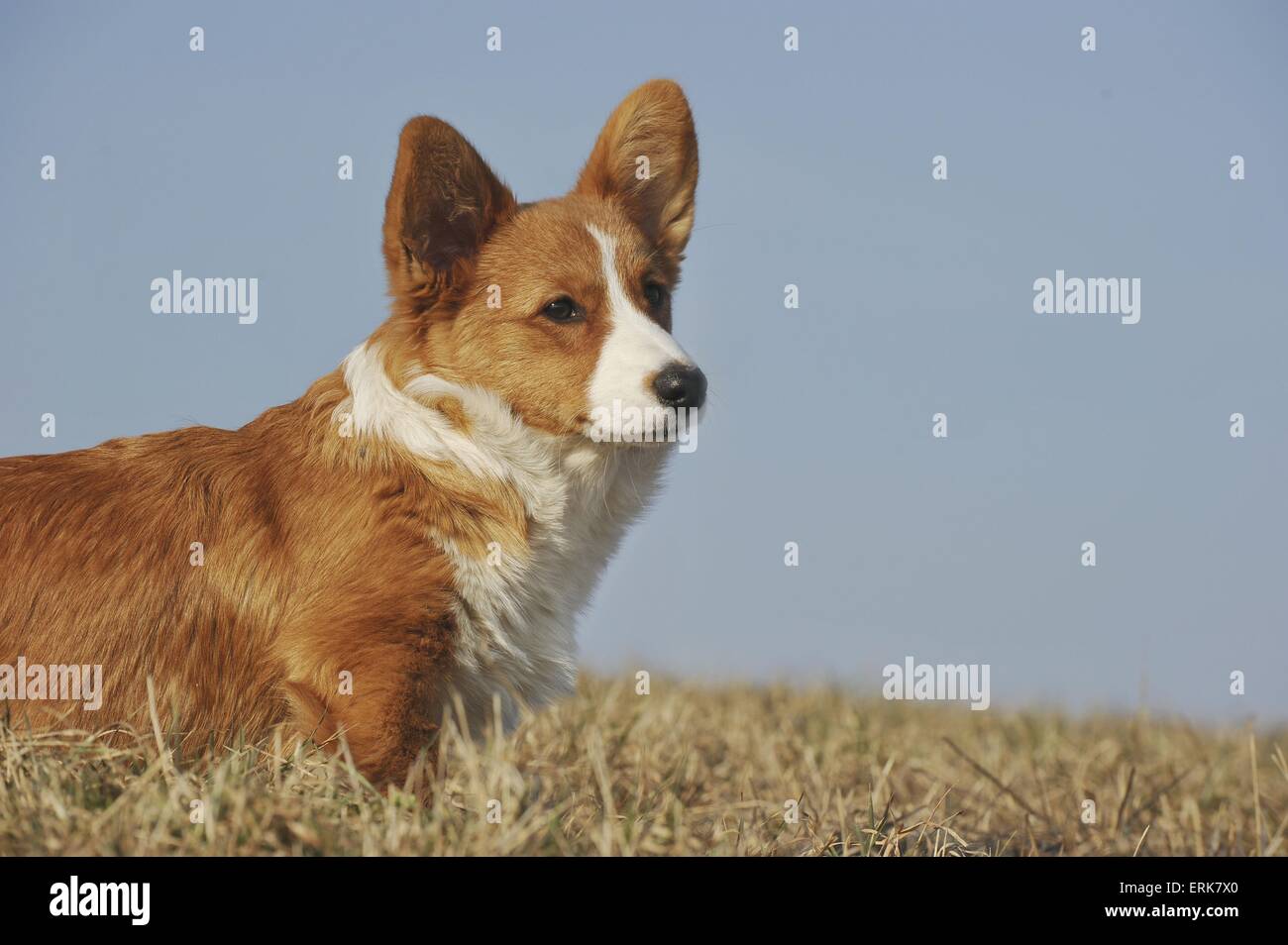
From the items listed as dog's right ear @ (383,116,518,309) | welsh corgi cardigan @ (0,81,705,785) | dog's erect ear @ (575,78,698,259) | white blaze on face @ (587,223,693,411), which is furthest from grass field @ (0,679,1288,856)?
dog's erect ear @ (575,78,698,259)

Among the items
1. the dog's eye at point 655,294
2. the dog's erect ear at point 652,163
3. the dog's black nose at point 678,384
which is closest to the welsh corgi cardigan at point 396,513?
the dog's black nose at point 678,384

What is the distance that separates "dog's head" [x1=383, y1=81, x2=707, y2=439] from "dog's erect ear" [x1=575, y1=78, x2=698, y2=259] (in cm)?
28

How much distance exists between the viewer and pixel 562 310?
15.6 ft

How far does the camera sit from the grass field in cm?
347

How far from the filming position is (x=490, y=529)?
4422 mm

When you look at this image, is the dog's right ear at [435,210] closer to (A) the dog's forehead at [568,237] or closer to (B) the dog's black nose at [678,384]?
(A) the dog's forehead at [568,237]

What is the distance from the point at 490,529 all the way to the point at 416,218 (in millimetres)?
1212

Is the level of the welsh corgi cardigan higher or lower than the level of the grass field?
higher

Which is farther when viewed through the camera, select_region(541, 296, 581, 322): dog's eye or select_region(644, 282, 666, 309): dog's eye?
select_region(644, 282, 666, 309): dog's eye

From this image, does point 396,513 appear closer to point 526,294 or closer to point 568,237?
point 526,294

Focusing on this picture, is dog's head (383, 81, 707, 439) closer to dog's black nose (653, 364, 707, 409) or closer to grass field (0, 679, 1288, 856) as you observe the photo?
dog's black nose (653, 364, 707, 409)

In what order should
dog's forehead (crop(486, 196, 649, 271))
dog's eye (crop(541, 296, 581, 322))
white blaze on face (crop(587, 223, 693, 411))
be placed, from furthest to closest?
A: dog's forehead (crop(486, 196, 649, 271)) < dog's eye (crop(541, 296, 581, 322)) < white blaze on face (crop(587, 223, 693, 411))

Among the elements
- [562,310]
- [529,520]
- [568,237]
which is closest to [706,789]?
[529,520]
